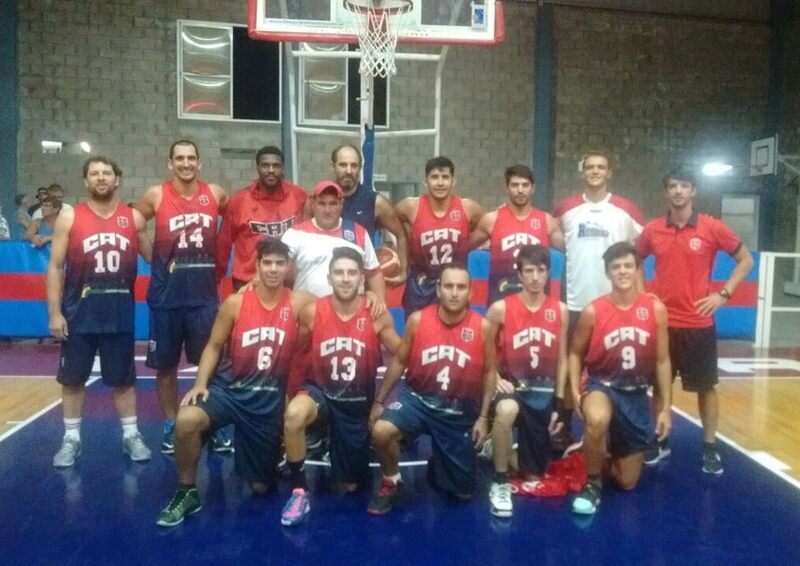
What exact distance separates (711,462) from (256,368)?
2639 millimetres

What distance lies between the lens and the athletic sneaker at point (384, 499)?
3506mm

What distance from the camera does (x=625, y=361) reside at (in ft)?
12.5

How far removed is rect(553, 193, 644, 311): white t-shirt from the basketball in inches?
42.5

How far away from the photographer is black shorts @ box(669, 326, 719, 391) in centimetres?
412

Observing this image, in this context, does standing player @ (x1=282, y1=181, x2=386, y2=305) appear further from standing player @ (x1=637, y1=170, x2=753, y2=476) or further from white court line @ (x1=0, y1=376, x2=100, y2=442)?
white court line @ (x1=0, y1=376, x2=100, y2=442)

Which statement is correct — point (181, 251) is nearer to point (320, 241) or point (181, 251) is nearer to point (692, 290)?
point (320, 241)

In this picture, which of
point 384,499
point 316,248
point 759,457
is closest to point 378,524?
point 384,499

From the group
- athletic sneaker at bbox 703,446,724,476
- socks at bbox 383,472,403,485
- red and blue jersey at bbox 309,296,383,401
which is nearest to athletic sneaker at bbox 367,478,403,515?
socks at bbox 383,472,403,485

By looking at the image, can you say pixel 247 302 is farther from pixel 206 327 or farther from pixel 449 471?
pixel 449 471

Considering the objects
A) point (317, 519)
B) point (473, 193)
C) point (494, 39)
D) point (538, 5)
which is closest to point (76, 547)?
point (317, 519)

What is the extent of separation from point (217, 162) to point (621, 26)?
7.40 metres

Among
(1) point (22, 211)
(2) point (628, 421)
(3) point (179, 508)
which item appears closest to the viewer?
(3) point (179, 508)

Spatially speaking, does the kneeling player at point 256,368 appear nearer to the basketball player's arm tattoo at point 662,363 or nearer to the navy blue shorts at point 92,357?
the navy blue shorts at point 92,357

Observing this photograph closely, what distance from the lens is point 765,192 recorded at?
13578mm
